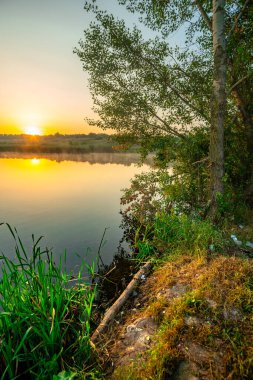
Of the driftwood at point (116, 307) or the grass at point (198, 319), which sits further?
the driftwood at point (116, 307)

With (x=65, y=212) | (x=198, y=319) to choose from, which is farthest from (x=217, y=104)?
(x=65, y=212)

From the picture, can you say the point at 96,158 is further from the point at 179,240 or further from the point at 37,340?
the point at 37,340

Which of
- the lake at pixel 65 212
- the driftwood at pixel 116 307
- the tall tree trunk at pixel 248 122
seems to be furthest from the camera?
the tall tree trunk at pixel 248 122

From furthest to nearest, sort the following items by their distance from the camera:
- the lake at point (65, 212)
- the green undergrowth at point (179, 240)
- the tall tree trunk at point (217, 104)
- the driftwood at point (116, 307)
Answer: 1. the lake at point (65, 212)
2. the tall tree trunk at point (217, 104)
3. the green undergrowth at point (179, 240)
4. the driftwood at point (116, 307)

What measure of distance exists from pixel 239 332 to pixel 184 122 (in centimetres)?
934

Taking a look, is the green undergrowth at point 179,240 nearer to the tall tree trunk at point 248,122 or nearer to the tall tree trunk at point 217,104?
the tall tree trunk at point 217,104

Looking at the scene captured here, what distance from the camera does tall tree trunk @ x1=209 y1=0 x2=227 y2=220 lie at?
7684 millimetres

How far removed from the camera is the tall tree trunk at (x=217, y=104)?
25.2 ft

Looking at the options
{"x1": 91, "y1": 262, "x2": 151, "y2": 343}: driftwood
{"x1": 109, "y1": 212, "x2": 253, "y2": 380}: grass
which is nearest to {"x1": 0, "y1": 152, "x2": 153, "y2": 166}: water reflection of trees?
{"x1": 91, "y1": 262, "x2": 151, "y2": 343}: driftwood

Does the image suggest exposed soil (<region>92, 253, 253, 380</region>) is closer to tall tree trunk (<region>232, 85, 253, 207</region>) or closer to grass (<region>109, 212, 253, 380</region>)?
grass (<region>109, 212, 253, 380</region>)

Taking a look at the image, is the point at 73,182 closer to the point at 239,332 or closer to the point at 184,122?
the point at 184,122

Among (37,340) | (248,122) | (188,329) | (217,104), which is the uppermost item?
(217,104)

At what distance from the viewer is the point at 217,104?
7902mm

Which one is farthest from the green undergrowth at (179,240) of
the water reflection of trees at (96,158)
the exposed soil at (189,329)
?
the water reflection of trees at (96,158)
